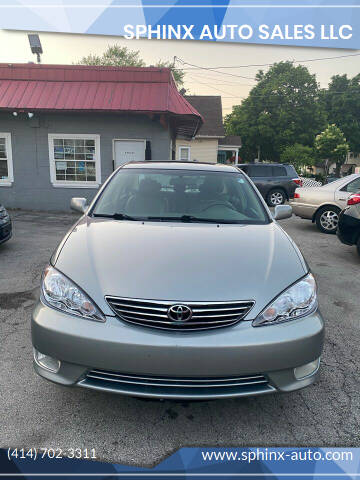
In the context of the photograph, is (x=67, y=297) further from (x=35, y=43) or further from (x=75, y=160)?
(x=35, y=43)

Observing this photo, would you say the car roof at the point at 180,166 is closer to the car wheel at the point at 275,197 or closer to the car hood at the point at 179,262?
the car hood at the point at 179,262

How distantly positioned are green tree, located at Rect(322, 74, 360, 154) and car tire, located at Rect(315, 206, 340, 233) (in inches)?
1696

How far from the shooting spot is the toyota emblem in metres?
1.97

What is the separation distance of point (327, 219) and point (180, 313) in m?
7.85

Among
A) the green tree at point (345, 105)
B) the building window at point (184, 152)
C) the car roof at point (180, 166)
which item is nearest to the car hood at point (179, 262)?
the car roof at point (180, 166)

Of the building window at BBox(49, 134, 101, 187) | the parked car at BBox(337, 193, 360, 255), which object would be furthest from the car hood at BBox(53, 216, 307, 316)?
the building window at BBox(49, 134, 101, 187)

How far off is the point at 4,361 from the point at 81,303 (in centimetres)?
136

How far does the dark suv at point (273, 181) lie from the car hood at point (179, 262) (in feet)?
39.1

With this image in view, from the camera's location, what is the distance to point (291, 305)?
2.15 metres

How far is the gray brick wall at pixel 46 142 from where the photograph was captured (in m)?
11.2

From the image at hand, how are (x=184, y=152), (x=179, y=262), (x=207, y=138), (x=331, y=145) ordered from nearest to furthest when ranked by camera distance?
(x=179, y=262) < (x=184, y=152) < (x=207, y=138) < (x=331, y=145)

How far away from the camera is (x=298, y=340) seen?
80.0 inches

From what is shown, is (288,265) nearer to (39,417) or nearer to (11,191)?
(39,417)

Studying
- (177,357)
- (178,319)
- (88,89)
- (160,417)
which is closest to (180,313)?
(178,319)
